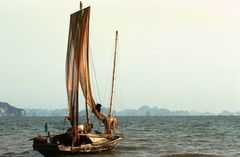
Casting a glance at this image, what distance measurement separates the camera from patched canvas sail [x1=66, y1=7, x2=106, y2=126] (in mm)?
43938

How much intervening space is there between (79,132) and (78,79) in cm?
471

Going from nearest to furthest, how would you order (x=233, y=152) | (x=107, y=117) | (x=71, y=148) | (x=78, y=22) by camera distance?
(x=71, y=148) < (x=78, y=22) < (x=107, y=117) < (x=233, y=152)

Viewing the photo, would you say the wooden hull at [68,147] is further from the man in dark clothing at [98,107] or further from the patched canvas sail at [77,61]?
the man in dark clothing at [98,107]

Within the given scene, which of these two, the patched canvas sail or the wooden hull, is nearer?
the wooden hull

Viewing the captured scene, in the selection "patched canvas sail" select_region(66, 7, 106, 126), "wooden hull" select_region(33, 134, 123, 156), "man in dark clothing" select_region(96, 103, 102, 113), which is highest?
"patched canvas sail" select_region(66, 7, 106, 126)

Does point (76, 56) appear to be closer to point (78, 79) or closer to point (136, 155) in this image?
point (78, 79)

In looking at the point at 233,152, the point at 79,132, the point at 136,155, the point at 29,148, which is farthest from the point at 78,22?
the point at 233,152

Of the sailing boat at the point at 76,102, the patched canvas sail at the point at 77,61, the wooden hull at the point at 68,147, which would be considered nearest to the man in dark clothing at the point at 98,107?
the sailing boat at the point at 76,102

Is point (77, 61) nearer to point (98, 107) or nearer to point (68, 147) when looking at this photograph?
point (98, 107)

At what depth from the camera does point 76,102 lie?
143 ft

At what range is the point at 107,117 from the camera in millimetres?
49594

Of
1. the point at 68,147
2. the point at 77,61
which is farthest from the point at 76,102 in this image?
the point at 68,147

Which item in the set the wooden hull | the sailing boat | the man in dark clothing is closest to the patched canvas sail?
the sailing boat

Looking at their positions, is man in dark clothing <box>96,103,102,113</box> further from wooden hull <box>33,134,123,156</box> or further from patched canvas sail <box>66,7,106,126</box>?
wooden hull <box>33,134,123,156</box>
